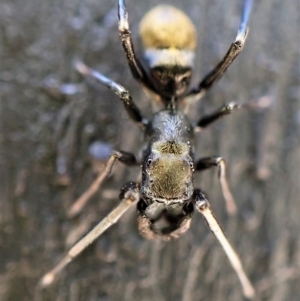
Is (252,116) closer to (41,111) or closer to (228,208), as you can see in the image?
(228,208)

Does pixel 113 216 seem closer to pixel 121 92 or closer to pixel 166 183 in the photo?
pixel 166 183

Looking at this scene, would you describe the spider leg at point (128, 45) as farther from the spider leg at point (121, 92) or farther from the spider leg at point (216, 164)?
the spider leg at point (216, 164)

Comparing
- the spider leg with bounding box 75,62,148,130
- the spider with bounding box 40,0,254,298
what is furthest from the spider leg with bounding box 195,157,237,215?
the spider leg with bounding box 75,62,148,130

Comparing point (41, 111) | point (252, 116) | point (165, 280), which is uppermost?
point (41, 111)

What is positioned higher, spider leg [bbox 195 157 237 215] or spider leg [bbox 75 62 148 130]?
spider leg [bbox 75 62 148 130]

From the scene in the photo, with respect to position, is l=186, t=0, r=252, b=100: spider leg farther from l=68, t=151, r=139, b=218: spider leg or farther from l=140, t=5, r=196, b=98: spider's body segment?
l=68, t=151, r=139, b=218: spider leg

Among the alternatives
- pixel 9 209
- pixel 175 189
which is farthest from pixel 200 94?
pixel 9 209
